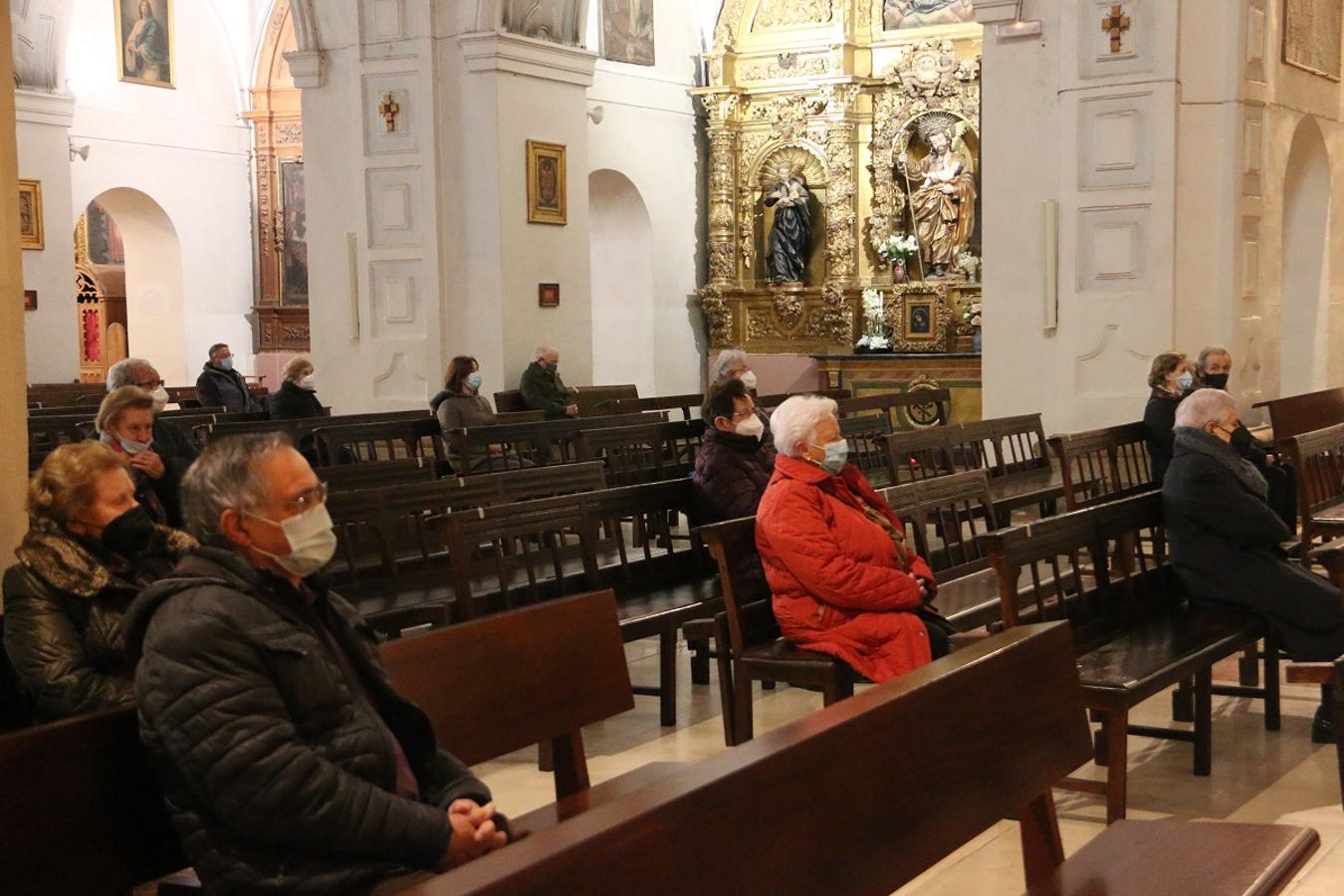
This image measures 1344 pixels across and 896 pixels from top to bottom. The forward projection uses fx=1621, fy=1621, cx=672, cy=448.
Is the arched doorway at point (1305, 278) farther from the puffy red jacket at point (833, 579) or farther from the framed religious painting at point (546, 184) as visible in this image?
the puffy red jacket at point (833, 579)

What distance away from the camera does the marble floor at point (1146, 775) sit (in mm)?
4801

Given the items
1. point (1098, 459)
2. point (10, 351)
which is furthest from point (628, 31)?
point (10, 351)

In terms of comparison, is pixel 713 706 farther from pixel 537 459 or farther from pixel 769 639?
pixel 537 459

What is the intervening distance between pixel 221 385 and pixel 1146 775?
1039cm

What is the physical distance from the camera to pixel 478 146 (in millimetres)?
14312

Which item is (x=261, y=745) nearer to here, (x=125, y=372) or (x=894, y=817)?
(x=894, y=817)

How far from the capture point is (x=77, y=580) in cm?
395

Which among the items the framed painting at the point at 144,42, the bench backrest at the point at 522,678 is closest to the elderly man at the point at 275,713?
the bench backrest at the point at 522,678

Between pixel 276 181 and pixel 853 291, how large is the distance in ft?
29.3

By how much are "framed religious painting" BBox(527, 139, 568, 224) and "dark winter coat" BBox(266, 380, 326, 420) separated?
10.6 ft

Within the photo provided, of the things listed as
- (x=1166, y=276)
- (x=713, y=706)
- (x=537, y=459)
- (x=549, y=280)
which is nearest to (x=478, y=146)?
(x=549, y=280)

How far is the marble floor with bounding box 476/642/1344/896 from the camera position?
480 cm

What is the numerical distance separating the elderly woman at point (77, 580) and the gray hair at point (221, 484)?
837mm

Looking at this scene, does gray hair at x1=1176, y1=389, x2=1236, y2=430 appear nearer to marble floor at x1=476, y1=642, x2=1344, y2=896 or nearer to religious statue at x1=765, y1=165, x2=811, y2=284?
marble floor at x1=476, y1=642, x2=1344, y2=896
